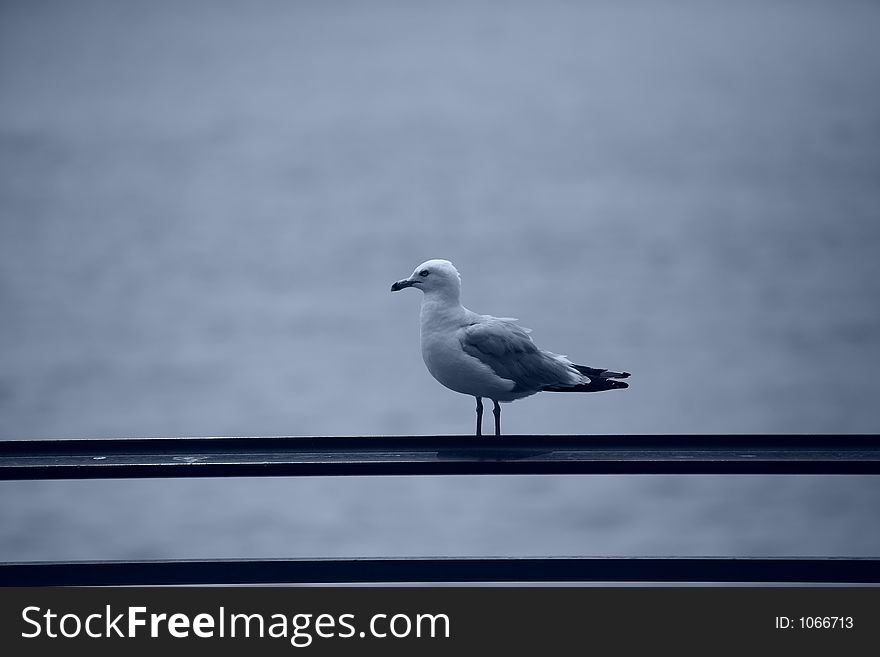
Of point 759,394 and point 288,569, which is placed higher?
point 759,394

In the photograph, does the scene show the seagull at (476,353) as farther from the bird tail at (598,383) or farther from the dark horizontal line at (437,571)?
the dark horizontal line at (437,571)

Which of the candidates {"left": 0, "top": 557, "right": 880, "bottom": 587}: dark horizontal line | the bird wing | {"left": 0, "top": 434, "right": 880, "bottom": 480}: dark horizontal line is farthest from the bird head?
{"left": 0, "top": 557, "right": 880, "bottom": 587}: dark horizontal line

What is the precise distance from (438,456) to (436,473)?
13 cm

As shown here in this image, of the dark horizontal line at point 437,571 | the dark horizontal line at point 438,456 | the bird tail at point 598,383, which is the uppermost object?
the bird tail at point 598,383

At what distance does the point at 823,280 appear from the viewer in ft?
68.1

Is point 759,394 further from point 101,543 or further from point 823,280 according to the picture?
point 101,543

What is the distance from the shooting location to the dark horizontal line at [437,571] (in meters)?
3.60

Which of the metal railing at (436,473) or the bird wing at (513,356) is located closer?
the metal railing at (436,473)

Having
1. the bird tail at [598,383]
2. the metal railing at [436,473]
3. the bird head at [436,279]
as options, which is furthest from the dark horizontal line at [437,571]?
the bird head at [436,279]

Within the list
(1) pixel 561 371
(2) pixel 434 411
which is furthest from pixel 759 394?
(1) pixel 561 371

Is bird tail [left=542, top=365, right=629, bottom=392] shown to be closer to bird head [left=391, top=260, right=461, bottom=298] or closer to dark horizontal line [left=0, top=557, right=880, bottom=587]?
bird head [left=391, top=260, right=461, bottom=298]

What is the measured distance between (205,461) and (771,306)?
1738 cm

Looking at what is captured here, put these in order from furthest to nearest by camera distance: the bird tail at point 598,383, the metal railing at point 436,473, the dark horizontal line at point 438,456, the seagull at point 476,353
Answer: the bird tail at point 598,383 < the seagull at point 476,353 < the metal railing at point 436,473 < the dark horizontal line at point 438,456

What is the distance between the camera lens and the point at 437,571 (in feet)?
12.0
